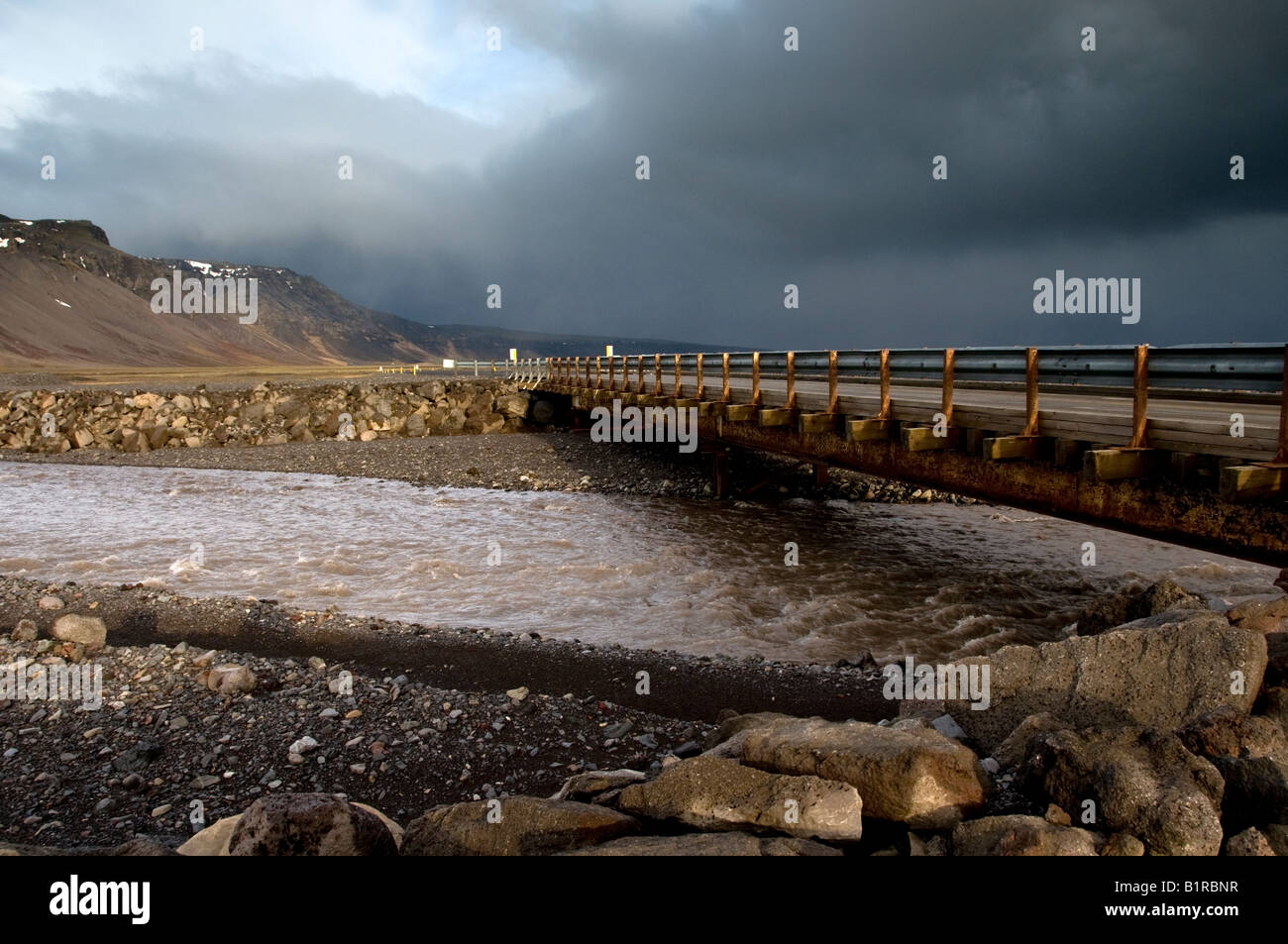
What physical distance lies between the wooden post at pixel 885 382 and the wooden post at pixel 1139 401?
4.70 metres

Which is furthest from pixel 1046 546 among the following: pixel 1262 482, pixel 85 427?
pixel 85 427

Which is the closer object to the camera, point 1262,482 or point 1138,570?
point 1262,482

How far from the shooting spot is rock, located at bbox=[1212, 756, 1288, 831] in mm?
4707

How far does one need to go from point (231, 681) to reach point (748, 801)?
19.0ft

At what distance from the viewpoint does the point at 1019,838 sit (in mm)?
4262

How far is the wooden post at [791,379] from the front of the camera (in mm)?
17312

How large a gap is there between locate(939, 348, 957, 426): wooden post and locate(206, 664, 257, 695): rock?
9630mm

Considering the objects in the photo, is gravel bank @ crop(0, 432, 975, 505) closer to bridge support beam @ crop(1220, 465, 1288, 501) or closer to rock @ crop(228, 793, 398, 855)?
bridge support beam @ crop(1220, 465, 1288, 501)

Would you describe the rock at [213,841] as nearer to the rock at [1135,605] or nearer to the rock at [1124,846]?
the rock at [1124,846]

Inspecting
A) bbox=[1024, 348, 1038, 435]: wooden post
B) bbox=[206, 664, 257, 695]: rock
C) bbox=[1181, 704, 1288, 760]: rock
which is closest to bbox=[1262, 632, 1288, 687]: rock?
bbox=[1181, 704, 1288, 760]: rock

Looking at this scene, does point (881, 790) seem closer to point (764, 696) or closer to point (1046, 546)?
point (764, 696)

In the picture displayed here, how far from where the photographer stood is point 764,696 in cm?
876

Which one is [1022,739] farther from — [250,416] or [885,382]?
[250,416]
